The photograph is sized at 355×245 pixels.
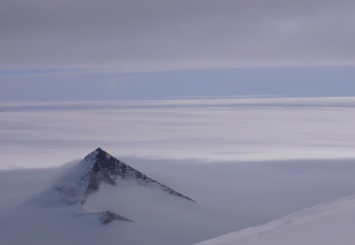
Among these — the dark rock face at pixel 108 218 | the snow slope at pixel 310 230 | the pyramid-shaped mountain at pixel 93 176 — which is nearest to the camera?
the snow slope at pixel 310 230

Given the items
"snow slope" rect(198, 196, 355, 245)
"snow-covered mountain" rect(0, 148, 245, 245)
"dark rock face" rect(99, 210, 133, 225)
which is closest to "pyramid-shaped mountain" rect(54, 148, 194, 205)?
"snow-covered mountain" rect(0, 148, 245, 245)

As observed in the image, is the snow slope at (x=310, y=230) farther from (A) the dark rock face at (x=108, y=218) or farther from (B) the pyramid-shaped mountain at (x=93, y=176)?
(B) the pyramid-shaped mountain at (x=93, y=176)

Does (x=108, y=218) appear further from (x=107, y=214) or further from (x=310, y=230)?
(x=310, y=230)

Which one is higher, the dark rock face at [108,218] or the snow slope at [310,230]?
the dark rock face at [108,218]

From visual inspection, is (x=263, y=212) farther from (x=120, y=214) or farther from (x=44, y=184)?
(x=44, y=184)

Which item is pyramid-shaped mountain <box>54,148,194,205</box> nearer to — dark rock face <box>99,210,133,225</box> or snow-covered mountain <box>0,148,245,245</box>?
snow-covered mountain <box>0,148,245,245</box>

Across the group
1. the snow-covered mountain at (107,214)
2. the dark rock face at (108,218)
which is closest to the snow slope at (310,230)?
the snow-covered mountain at (107,214)
